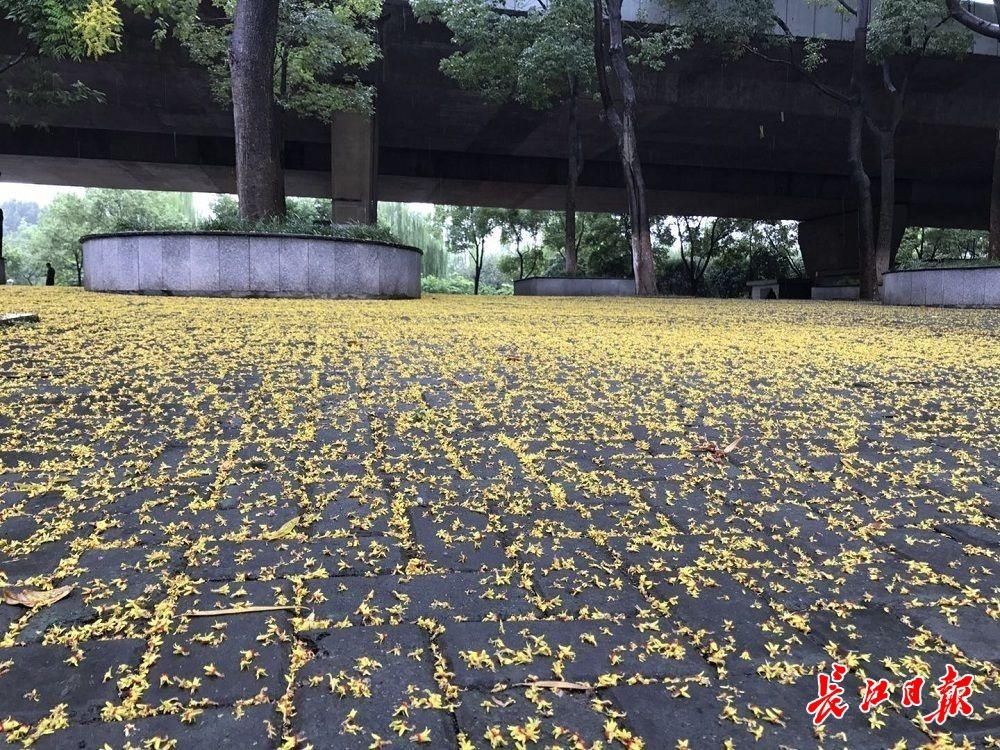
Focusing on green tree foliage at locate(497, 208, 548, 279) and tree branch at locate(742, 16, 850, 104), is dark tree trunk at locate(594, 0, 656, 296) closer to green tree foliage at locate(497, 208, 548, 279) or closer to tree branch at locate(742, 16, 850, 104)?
tree branch at locate(742, 16, 850, 104)

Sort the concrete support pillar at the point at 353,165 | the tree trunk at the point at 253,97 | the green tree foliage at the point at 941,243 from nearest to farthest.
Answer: the tree trunk at the point at 253,97 → the concrete support pillar at the point at 353,165 → the green tree foliage at the point at 941,243

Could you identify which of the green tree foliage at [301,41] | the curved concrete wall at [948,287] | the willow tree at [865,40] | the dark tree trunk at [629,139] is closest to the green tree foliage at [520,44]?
the dark tree trunk at [629,139]

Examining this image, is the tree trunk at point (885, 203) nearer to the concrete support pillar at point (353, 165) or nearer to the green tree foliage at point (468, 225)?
the concrete support pillar at point (353, 165)

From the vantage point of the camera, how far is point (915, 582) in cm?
195

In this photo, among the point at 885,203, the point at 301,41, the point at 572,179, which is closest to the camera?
the point at 301,41

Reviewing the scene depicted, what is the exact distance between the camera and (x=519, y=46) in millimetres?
20203

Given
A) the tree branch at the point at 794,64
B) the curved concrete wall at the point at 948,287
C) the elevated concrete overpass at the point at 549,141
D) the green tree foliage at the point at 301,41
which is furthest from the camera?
the elevated concrete overpass at the point at 549,141

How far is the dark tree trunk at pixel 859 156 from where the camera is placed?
18328 millimetres

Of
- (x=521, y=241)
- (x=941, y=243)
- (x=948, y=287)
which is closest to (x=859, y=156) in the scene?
(x=948, y=287)

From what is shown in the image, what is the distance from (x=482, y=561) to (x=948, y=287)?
53.0ft

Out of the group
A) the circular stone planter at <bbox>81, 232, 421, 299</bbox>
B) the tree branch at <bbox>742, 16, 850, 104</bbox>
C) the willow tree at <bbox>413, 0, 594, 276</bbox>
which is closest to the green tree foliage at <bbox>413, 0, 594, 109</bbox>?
the willow tree at <bbox>413, 0, 594, 276</bbox>

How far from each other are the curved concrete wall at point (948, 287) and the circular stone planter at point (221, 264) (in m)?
12.1

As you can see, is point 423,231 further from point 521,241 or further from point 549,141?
point 549,141

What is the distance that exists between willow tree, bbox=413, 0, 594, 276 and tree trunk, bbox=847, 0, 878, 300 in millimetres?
6891
